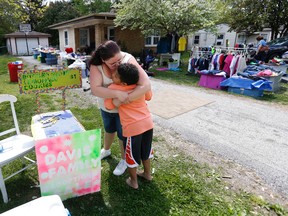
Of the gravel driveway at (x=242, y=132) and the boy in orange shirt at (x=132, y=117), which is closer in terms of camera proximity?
the boy in orange shirt at (x=132, y=117)

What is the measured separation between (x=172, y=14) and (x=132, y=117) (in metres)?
9.90

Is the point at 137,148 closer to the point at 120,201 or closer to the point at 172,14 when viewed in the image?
the point at 120,201

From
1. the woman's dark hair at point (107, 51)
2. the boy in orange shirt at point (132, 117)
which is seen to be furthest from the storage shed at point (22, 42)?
the boy in orange shirt at point (132, 117)

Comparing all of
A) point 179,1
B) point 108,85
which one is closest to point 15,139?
point 108,85

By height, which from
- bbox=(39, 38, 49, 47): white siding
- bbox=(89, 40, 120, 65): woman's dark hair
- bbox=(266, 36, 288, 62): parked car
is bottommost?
bbox=(89, 40, 120, 65): woman's dark hair

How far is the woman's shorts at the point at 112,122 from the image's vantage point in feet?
8.00

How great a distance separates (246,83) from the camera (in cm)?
652

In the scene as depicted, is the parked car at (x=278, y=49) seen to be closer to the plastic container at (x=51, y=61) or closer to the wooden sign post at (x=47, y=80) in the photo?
the wooden sign post at (x=47, y=80)

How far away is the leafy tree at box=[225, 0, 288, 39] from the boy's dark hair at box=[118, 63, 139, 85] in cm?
1796

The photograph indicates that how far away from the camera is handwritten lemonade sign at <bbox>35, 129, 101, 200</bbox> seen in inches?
73.8

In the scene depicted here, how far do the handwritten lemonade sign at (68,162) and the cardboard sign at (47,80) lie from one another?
82cm

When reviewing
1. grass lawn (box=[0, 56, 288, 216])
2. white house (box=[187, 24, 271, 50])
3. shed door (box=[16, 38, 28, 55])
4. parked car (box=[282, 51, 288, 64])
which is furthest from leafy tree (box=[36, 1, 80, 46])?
grass lawn (box=[0, 56, 288, 216])

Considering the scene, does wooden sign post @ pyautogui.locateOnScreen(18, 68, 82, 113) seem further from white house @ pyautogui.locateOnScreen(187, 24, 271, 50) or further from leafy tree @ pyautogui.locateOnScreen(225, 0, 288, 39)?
white house @ pyautogui.locateOnScreen(187, 24, 271, 50)

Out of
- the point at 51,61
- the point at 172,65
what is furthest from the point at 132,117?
the point at 51,61
